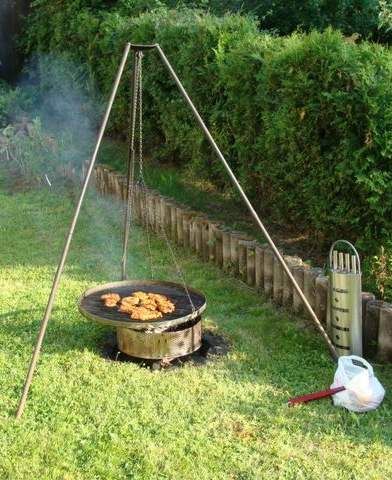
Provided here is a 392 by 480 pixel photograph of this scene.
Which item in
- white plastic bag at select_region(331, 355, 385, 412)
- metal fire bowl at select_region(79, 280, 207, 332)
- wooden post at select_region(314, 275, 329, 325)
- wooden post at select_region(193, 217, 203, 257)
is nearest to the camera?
white plastic bag at select_region(331, 355, 385, 412)

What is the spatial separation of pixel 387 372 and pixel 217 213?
337 cm

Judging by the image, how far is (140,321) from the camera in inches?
174

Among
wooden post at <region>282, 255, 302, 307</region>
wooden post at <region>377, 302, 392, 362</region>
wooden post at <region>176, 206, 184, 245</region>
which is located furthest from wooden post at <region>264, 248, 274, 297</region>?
wooden post at <region>176, 206, 184, 245</region>

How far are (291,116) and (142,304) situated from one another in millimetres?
2128

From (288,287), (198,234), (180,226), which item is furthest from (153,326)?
(180,226)

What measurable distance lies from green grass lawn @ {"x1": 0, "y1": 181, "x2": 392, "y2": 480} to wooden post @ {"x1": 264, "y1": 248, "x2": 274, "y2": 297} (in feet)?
0.32

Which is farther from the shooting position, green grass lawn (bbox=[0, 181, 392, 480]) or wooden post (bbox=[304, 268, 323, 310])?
wooden post (bbox=[304, 268, 323, 310])

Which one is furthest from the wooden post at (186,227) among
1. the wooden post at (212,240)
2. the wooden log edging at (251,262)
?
the wooden post at (212,240)

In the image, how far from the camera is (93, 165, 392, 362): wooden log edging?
4.57 m

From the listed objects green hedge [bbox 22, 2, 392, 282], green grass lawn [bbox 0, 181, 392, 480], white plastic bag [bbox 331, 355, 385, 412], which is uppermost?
green hedge [bbox 22, 2, 392, 282]

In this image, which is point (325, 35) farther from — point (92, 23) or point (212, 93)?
point (92, 23)

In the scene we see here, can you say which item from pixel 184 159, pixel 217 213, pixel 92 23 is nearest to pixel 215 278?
pixel 217 213

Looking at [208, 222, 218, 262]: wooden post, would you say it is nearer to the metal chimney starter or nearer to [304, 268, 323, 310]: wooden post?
[304, 268, 323, 310]: wooden post

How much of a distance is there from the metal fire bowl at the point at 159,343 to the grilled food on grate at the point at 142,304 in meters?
0.13
